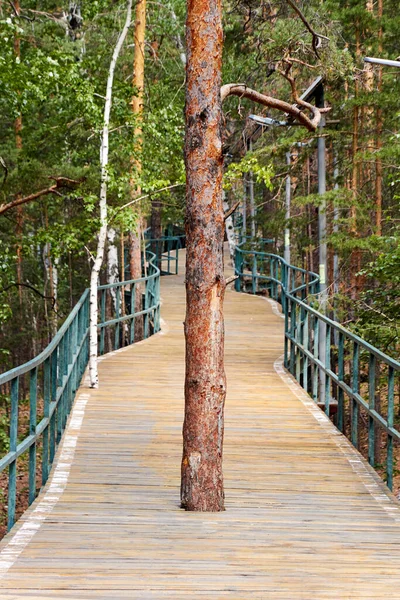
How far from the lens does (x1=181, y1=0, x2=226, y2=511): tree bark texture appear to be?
7305 mm

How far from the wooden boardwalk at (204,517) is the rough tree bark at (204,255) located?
41 centimetres

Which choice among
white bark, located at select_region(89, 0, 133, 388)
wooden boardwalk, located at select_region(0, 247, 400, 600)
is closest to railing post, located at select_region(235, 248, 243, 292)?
white bark, located at select_region(89, 0, 133, 388)

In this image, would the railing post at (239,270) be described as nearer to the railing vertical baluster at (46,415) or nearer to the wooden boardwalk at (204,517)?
the wooden boardwalk at (204,517)

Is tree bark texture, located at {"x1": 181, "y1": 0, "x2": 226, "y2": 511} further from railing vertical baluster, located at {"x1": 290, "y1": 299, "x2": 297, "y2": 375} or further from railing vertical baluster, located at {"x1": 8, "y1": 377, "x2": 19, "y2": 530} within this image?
railing vertical baluster, located at {"x1": 290, "y1": 299, "x2": 297, "y2": 375}

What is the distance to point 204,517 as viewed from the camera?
684 centimetres

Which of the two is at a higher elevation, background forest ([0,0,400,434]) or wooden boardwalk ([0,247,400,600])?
background forest ([0,0,400,434])

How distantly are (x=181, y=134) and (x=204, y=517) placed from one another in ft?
34.3

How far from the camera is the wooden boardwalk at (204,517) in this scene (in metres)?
5.07

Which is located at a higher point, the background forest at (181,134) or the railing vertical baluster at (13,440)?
the background forest at (181,134)

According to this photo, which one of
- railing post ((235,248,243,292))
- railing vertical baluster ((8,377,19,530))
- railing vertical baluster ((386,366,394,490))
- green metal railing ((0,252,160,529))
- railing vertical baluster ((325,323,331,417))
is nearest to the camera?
railing vertical baluster ((8,377,19,530))

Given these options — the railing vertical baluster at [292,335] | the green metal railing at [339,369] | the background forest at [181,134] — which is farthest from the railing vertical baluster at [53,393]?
the railing vertical baluster at [292,335]

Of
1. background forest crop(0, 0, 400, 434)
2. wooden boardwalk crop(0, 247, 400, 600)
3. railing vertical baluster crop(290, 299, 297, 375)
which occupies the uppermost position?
background forest crop(0, 0, 400, 434)

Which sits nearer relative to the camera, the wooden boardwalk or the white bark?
the wooden boardwalk

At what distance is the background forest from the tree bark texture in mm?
324
